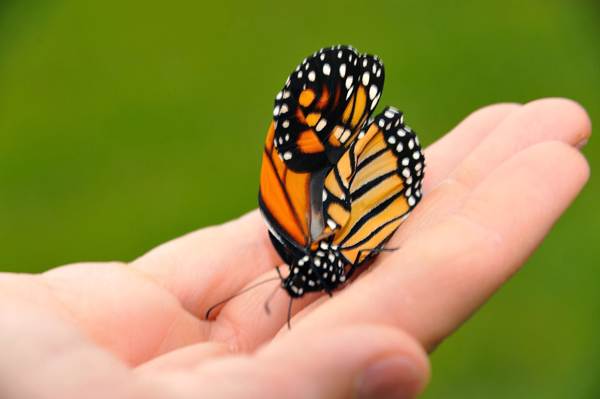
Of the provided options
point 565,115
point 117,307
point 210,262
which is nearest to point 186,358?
point 117,307

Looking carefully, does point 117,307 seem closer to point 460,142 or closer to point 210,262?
point 210,262

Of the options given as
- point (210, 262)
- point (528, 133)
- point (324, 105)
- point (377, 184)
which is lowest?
point (210, 262)

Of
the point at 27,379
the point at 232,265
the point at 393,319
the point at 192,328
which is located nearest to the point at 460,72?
the point at 232,265

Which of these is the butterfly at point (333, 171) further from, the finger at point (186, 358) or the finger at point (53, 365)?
the finger at point (53, 365)

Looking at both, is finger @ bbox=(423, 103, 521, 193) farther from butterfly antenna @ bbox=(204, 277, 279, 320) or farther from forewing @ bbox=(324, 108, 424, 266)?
butterfly antenna @ bbox=(204, 277, 279, 320)

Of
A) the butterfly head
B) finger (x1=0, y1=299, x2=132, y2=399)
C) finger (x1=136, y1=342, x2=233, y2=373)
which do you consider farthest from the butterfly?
finger (x1=0, y1=299, x2=132, y2=399)

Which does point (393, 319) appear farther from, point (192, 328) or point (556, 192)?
point (192, 328)
